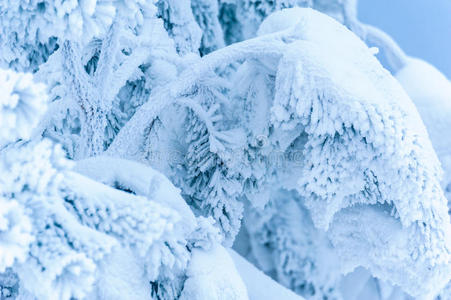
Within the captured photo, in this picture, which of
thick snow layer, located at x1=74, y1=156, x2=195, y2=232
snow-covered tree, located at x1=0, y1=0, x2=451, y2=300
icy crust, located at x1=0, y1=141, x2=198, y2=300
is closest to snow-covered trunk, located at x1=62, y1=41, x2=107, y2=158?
snow-covered tree, located at x1=0, y1=0, x2=451, y2=300

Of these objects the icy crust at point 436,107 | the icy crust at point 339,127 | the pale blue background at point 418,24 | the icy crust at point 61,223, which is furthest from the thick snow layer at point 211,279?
the pale blue background at point 418,24

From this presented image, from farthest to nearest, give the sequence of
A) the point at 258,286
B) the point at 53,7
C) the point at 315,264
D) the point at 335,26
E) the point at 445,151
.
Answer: the point at 315,264 → the point at 445,151 → the point at 258,286 → the point at 335,26 → the point at 53,7

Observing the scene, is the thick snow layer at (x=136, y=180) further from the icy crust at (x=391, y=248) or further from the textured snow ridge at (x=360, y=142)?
the icy crust at (x=391, y=248)

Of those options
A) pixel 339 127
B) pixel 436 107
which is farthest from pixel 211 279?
pixel 436 107

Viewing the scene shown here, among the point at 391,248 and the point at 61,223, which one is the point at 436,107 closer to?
the point at 391,248

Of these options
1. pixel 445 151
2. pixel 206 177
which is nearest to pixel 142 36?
pixel 206 177

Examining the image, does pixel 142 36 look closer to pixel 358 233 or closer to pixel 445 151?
pixel 358 233

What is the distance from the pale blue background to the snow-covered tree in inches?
28.1

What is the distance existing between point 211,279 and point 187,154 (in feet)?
1.25

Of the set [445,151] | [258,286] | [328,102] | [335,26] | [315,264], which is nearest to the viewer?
[328,102]

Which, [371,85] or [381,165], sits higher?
[371,85]

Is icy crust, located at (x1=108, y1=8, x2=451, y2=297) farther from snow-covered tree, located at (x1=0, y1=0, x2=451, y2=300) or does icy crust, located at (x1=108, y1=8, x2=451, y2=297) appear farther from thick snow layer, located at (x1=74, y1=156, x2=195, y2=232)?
thick snow layer, located at (x1=74, y1=156, x2=195, y2=232)

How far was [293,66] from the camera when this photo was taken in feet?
2.79

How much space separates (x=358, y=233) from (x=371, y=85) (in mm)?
313
